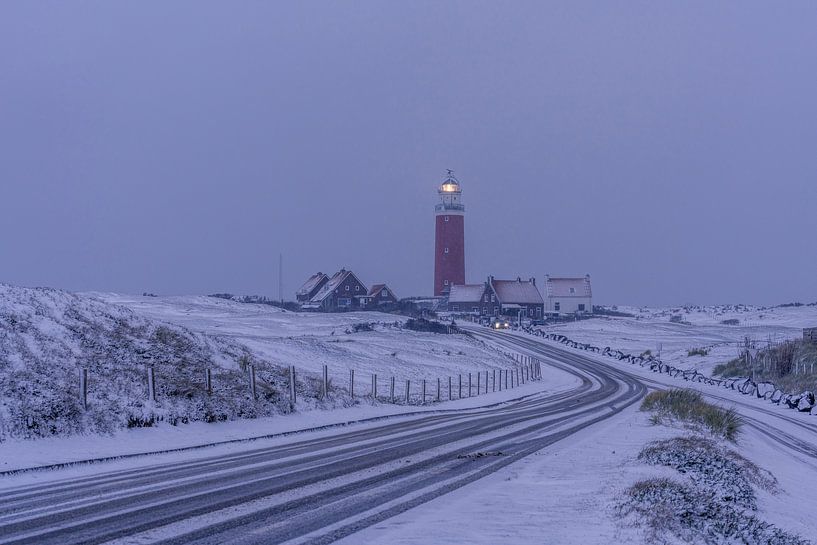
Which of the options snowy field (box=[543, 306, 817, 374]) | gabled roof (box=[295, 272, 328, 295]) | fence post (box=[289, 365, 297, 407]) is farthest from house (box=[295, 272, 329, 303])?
fence post (box=[289, 365, 297, 407])

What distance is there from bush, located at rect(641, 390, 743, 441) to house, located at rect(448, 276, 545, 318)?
334ft

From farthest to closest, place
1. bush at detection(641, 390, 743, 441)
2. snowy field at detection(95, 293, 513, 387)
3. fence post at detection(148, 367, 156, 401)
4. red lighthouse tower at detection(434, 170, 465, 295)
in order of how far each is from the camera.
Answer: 1. red lighthouse tower at detection(434, 170, 465, 295)
2. snowy field at detection(95, 293, 513, 387)
3. bush at detection(641, 390, 743, 441)
4. fence post at detection(148, 367, 156, 401)

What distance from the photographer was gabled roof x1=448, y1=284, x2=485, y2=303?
13212 cm

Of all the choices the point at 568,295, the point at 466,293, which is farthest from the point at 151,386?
the point at 568,295

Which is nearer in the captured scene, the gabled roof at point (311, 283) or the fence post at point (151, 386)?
the fence post at point (151, 386)

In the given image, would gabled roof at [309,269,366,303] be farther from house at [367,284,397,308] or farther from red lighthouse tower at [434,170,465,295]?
red lighthouse tower at [434,170,465,295]

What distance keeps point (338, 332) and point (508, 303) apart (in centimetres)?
5722

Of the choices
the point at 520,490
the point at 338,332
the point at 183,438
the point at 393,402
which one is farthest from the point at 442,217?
the point at 520,490

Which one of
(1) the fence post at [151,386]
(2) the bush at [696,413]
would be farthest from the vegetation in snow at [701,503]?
(1) the fence post at [151,386]

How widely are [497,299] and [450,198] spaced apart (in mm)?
20988

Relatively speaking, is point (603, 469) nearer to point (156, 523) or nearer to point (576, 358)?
point (156, 523)

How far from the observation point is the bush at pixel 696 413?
Answer: 22719mm

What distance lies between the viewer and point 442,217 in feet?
394

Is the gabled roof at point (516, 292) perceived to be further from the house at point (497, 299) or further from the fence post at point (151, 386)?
the fence post at point (151, 386)
